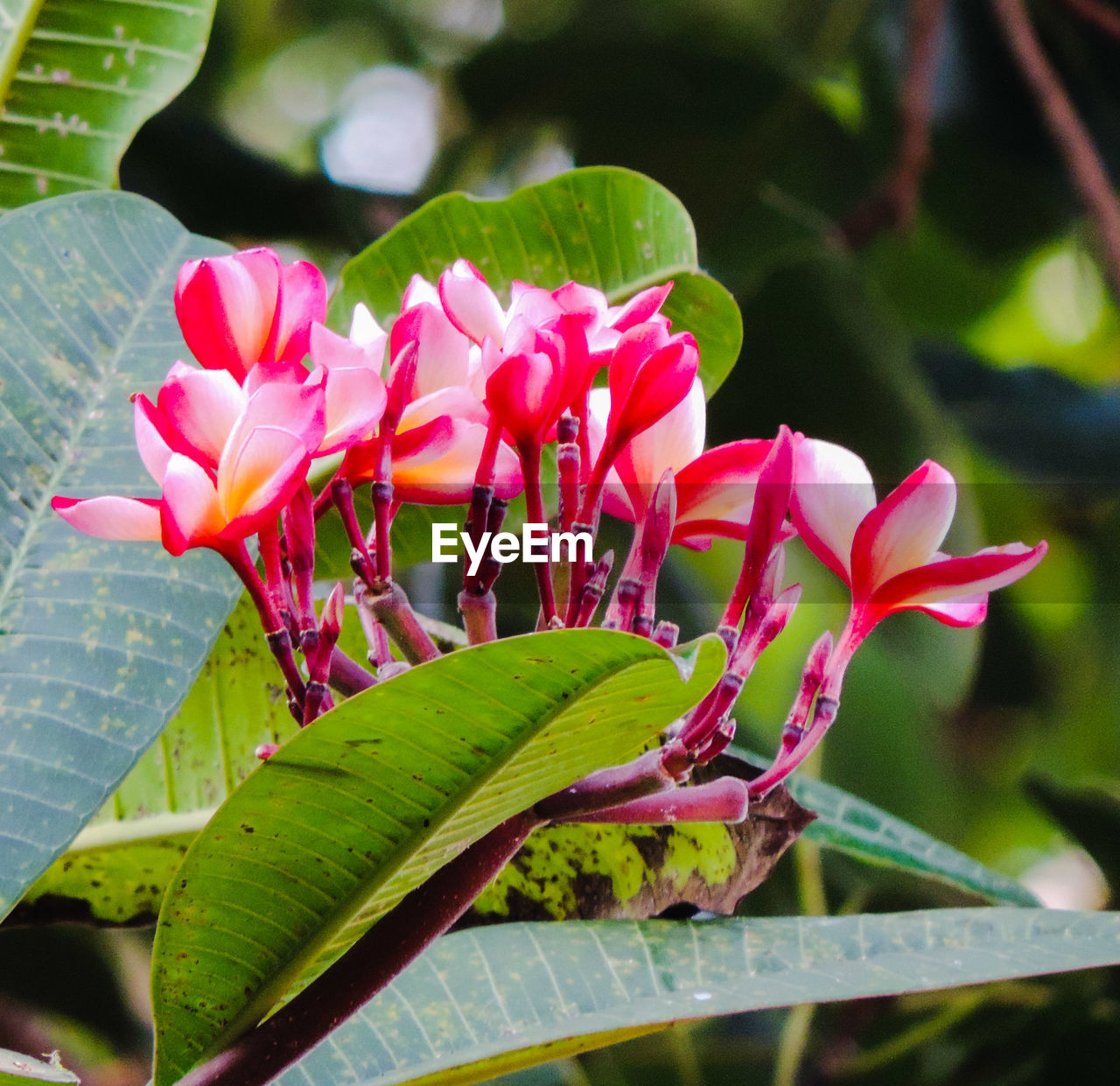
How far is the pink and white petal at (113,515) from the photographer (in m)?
0.35

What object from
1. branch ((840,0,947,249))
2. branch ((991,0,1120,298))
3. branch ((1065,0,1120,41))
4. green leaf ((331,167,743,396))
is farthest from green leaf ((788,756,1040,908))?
branch ((1065,0,1120,41))

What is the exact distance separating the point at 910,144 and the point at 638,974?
1.34 meters

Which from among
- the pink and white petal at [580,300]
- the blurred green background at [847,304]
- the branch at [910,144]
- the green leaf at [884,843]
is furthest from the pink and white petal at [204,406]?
the branch at [910,144]

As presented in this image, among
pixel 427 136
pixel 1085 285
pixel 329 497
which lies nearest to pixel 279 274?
pixel 329 497

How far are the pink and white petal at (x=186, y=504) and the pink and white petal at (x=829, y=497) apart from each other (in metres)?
0.18

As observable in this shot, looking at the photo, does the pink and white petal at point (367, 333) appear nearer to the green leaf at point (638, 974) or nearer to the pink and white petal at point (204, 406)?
the pink and white petal at point (204, 406)

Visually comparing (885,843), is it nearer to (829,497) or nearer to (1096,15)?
(829,497)

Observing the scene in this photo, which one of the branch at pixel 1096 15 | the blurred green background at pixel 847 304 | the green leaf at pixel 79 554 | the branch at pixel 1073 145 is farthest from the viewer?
the branch at pixel 1096 15

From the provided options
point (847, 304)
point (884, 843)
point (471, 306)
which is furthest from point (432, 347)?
point (847, 304)

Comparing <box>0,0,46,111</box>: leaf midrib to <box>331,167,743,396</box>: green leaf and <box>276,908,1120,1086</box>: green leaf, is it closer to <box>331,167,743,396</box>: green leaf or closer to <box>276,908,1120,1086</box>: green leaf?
<box>331,167,743,396</box>: green leaf

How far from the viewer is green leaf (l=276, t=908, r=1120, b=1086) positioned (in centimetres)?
41

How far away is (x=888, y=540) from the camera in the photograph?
0.39m

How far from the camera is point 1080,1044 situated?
107 cm

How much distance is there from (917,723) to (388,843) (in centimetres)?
127
